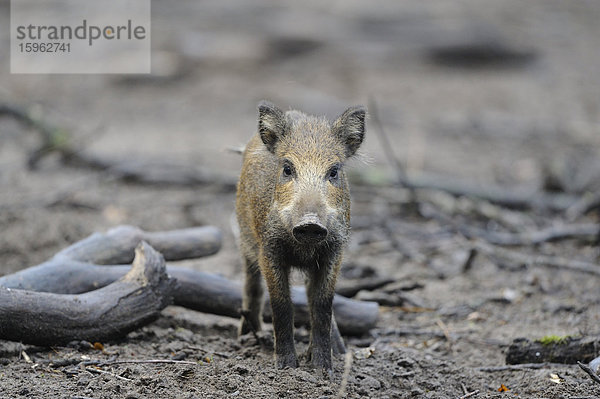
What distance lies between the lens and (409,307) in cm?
669

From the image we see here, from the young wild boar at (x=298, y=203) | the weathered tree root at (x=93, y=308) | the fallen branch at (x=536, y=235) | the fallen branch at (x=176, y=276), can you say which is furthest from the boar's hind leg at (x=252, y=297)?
the fallen branch at (x=536, y=235)

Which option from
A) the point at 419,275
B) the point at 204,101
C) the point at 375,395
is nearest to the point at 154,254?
the point at 375,395

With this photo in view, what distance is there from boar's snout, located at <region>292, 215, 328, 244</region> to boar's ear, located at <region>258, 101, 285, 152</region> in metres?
1.06

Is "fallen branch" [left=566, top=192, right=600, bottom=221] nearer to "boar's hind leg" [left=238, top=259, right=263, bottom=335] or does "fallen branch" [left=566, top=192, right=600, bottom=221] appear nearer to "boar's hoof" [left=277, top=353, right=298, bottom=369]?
"boar's hind leg" [left=238, top=259, right=263, bottom=335]

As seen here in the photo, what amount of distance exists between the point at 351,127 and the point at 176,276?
1.80m

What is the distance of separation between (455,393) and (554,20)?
1765 cm

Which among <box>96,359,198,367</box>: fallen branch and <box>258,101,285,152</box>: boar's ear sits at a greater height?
<box>258,101,285,152</box>: boar's ear

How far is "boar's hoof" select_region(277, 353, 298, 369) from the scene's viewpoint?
4.70m

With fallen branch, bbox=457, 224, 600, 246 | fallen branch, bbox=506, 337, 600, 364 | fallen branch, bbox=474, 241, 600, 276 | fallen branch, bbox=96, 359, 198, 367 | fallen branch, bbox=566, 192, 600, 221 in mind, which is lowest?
fallen branch, bbox=506, 337, 600, 364

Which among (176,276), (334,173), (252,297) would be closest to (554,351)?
(334,173)

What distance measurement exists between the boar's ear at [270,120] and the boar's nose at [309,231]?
3.48ft

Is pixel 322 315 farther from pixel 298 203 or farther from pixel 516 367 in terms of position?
pixel 516 367

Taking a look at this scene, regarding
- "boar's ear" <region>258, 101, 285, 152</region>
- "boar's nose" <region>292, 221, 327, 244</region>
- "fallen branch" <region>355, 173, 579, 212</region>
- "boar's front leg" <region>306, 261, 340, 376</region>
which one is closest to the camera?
"boar's nose" <region>292, 221, 327, 244</region>

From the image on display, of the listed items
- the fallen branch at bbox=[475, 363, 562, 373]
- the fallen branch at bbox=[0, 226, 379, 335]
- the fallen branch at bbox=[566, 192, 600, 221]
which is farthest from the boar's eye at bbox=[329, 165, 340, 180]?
the fallen branch at bbox=[566, 192, 600, 221]
